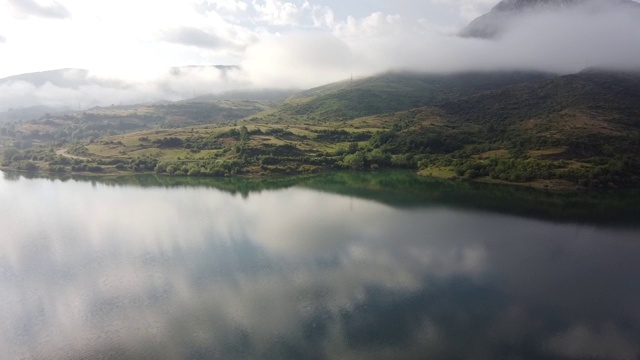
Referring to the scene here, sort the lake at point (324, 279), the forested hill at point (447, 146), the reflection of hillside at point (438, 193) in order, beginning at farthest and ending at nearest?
the forested hill at point (447, 146), the reflection of hillside at point (438, 193), the lake at point (324, 279)

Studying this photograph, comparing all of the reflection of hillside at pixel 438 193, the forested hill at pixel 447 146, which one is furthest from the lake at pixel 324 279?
the forested hill at pixel 447 146

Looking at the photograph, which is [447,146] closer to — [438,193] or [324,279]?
[438,193]

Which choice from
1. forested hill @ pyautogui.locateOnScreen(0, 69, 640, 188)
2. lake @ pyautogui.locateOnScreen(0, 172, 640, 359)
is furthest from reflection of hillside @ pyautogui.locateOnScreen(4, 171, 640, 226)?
forested hill @ pyautogui.locateOnScreen(0, 69, 640, 188)

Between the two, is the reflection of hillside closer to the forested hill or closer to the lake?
the lake

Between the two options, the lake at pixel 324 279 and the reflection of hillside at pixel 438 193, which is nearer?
the lake at pixel 324 279

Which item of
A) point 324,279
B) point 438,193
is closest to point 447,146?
point 438,193

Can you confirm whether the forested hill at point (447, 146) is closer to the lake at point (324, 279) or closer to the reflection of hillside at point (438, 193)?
the reflection of hillside at point (438, 193)
